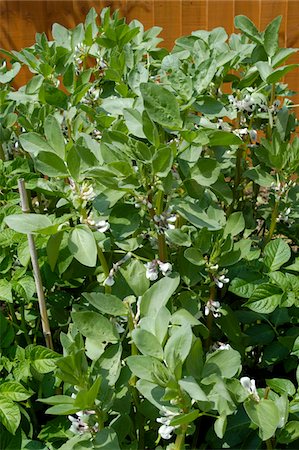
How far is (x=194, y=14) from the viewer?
232 inches

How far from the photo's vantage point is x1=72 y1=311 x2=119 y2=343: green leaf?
138cm

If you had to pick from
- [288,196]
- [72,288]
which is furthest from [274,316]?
[72,288]

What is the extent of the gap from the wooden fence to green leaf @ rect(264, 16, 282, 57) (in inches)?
157

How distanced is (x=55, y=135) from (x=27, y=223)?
0.21 m

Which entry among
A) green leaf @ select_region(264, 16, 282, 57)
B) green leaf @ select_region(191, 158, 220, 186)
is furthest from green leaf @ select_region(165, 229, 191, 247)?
green leaf @ select_region(264, 16, 282, 57)

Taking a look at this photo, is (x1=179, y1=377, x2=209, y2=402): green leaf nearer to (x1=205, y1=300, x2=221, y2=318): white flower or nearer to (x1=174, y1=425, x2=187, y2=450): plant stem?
(x1=174, y1=425, x2=187, y2=450): plant stem

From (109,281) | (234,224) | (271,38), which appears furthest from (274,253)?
(271,38)

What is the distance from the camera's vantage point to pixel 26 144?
1551 millimetres

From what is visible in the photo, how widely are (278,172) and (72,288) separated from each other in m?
0.60

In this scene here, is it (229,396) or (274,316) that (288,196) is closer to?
(274,316)

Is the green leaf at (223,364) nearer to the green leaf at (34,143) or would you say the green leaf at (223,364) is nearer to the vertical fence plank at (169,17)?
the green leaf at (34,143)

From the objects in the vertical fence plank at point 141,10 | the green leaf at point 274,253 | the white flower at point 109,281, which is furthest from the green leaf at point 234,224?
the vertical fence plank at point 141,10

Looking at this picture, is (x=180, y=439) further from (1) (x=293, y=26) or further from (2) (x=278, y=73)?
(1) (x=293, y=26)

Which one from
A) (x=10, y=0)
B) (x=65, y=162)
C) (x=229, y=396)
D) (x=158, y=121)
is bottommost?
(x=10, y=0)
